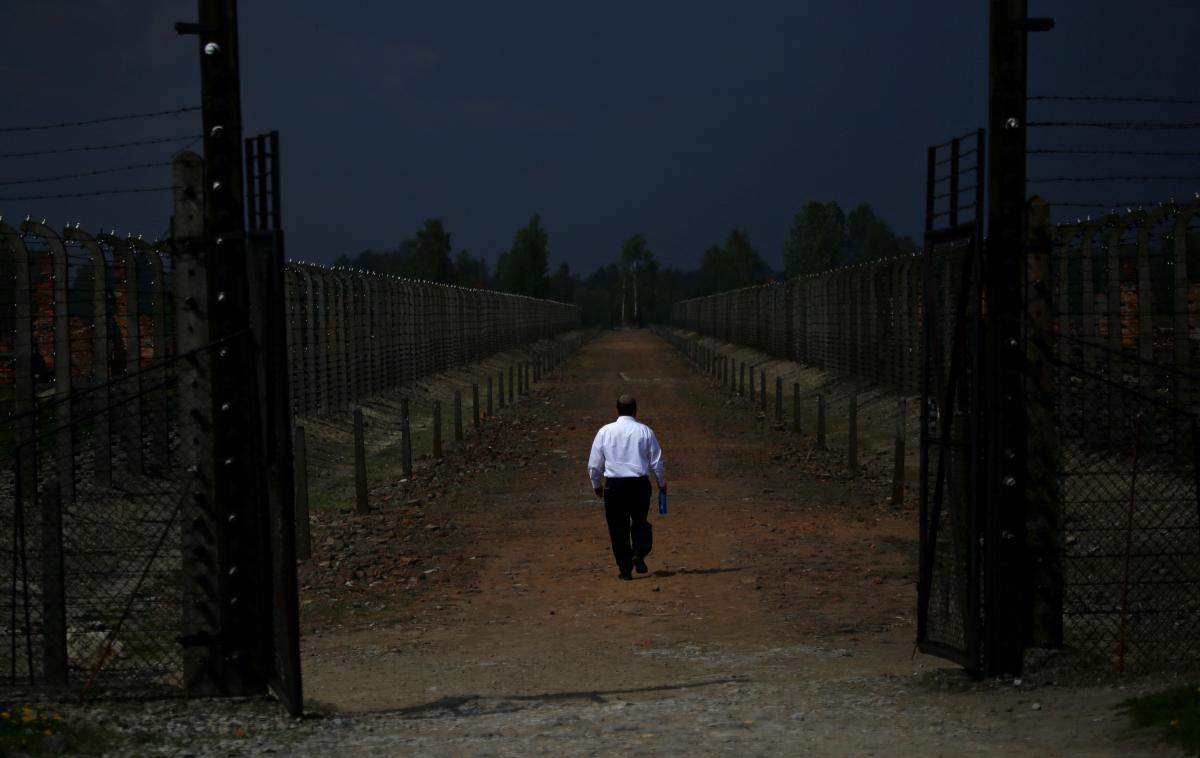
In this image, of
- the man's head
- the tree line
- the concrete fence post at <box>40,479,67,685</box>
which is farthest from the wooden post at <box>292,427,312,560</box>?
the tree line

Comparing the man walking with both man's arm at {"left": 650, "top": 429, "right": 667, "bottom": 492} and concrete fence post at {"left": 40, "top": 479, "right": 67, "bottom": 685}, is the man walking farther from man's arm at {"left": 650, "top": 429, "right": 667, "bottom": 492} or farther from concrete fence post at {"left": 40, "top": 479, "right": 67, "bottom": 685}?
concrete fence post at {"left": 40, "top": 479, "right": 67, "bottom": 685}

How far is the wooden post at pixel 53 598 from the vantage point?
7.71 metres

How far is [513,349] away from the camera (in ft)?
239

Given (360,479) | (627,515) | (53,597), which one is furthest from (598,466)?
(53,597)

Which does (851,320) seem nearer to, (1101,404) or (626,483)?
(1101,404)

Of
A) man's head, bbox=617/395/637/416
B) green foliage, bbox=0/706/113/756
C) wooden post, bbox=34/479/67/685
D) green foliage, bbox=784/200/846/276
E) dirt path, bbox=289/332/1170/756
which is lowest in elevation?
dirt path, bbox=289/332/1170/756

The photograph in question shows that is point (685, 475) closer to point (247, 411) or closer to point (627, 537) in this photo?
point (627, 537)

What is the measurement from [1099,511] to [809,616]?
17.4ft

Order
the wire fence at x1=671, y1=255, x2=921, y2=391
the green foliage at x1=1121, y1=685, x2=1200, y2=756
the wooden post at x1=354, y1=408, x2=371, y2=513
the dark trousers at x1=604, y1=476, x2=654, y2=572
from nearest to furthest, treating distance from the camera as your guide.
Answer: the green foliage at x1=1121, y1=685, x2=1200, y2=756
the dark trousers at x1=604, y1=476, x2=654, y2=572
the wooden post at x1=354, y1=408, x2=371, y2=513
the wire fence at x1=671, y1=255, x2=921, y2=391

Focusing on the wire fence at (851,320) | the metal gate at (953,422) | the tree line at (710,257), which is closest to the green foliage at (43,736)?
the metal gate at (953,422)

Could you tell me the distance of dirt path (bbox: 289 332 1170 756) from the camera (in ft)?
22.3

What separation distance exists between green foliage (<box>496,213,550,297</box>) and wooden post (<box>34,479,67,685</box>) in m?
146

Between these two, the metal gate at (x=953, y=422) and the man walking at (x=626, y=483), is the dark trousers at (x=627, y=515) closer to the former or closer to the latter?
the man walking at (x=626, y=483)

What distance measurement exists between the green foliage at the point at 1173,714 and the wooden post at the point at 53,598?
18.1ft
